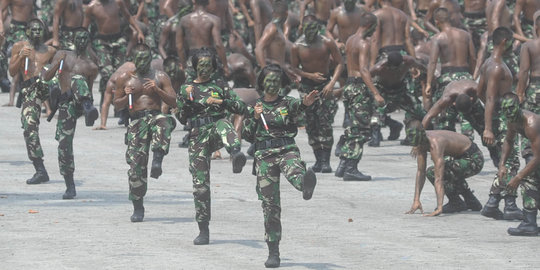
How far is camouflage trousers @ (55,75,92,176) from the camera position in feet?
48.3

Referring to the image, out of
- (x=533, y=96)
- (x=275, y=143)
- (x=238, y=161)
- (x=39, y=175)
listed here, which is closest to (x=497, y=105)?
(x=533, y=96)

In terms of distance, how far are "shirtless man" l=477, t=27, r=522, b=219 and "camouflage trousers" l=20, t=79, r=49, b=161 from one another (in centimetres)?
461

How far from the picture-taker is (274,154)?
11234 millimetres

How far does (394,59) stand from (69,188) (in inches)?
165

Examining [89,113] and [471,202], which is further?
[89,113]

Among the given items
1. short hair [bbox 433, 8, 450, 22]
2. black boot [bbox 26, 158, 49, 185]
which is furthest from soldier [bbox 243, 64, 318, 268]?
short hair [bbox 433, 8, 450, 22]

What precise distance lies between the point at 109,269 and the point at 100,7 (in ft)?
35.8

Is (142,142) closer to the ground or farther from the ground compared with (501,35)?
closer to the ground

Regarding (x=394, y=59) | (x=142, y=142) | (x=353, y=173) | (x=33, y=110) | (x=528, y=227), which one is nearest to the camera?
(x=528, y=227)

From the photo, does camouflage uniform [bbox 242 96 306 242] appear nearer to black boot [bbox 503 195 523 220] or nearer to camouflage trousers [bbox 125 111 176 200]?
camouflage trousers [bbox 125 111 176 200]

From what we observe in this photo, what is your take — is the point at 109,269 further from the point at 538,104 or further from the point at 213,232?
the point at 538,104

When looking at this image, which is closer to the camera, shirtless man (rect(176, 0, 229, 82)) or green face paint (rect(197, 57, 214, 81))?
green face paint (rect(197, 57, 214, 81))

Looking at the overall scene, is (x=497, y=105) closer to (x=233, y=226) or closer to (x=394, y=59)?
(x=394, y=59)

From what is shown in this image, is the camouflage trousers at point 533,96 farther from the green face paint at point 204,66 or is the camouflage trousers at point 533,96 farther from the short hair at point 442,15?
the green face paint at point 204,66
